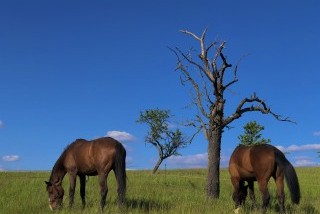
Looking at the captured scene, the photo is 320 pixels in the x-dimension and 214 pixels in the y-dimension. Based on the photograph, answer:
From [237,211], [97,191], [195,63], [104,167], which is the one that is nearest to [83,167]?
[104,167]

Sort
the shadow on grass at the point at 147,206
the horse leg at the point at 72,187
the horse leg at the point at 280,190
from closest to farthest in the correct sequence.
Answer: the shadow on grass at the point at 147,206
the horse leg at the point at 280,190
the horse leg at the point at 72,187

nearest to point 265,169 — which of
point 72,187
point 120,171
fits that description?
point 120,171

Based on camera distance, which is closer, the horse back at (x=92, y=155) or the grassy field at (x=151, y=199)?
the grassy field at (x=151, y=199)

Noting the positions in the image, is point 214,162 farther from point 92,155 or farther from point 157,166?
point 157,166

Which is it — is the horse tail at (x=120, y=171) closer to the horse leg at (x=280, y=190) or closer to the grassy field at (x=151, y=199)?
the grassy field at (x=151, y=199)

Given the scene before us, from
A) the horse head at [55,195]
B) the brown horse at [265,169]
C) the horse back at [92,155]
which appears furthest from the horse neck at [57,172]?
the brown horse at [265,169]

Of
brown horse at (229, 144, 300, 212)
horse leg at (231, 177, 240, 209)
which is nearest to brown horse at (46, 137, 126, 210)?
horse leg at (231, 177, 240, 209)

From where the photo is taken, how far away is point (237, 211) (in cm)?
1174

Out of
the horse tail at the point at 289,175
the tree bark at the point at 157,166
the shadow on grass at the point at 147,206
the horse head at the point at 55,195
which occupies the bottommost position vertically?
the shadow on grass at the point at 147,206

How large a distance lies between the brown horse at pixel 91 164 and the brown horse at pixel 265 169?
3.67m

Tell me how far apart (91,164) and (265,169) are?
5174 millimetres

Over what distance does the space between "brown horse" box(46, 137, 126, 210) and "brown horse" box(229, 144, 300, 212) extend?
367cm

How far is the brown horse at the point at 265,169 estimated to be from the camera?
474 inches

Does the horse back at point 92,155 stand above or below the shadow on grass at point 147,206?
above
